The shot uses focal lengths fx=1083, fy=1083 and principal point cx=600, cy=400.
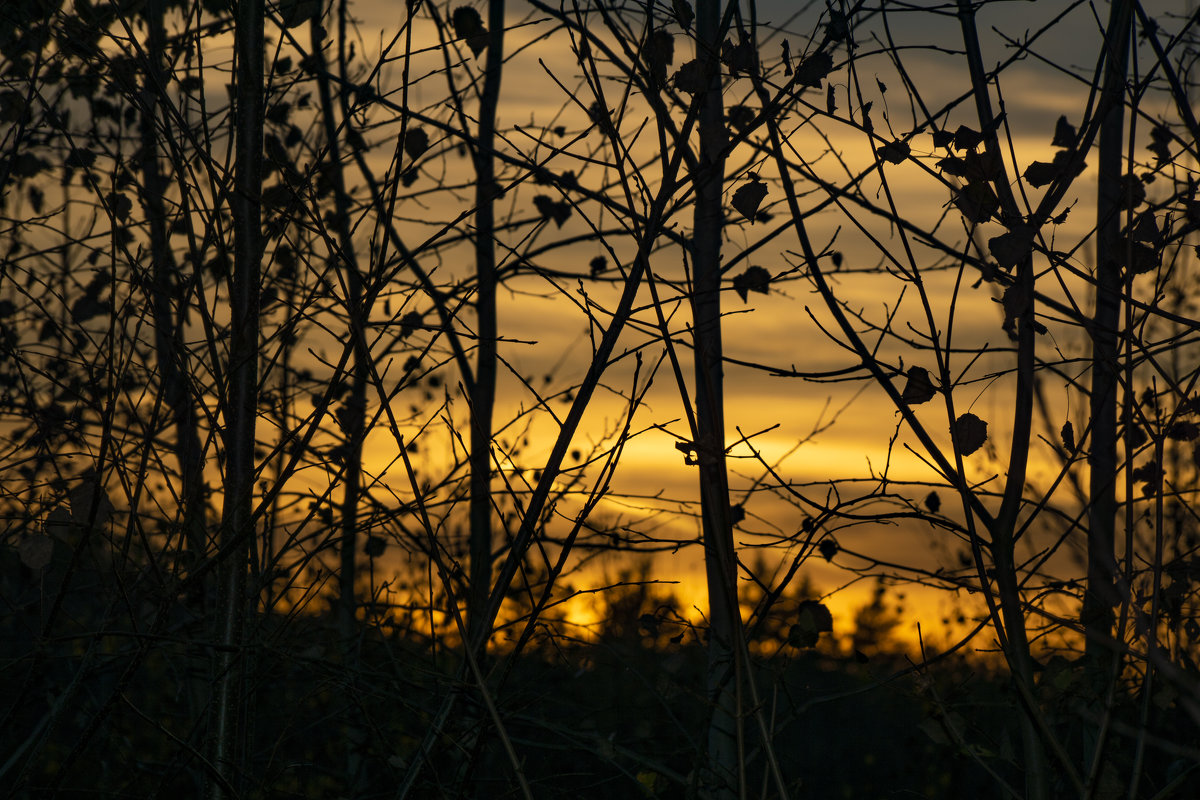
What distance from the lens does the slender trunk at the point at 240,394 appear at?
2.70m

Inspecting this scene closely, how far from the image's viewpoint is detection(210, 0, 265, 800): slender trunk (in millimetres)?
2695

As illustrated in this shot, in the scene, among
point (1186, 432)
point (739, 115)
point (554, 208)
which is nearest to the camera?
point (739, 115)

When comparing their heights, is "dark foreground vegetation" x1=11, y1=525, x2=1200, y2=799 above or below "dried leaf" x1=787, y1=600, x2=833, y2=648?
below

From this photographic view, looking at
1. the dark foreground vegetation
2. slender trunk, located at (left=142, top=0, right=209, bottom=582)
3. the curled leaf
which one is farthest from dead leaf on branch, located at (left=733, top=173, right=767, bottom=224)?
the curled leaf

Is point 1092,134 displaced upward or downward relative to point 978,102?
downward

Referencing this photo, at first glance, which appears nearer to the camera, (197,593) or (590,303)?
(590,303)

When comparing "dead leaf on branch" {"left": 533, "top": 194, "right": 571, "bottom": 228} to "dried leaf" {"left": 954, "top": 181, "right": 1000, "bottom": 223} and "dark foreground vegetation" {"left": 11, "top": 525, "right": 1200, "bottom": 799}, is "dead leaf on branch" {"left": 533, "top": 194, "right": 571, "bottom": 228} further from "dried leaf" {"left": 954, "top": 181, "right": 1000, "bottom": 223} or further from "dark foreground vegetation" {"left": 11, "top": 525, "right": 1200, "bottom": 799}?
"dried leaf" {"left": 954, "top": 181, "right": 1000, "bottom": 223}

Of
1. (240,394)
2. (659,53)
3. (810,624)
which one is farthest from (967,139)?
(240,394)

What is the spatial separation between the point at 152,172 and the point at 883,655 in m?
6.39

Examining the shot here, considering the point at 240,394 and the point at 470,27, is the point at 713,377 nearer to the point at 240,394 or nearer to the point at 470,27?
the point at 470,27

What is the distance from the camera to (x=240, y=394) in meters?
2.77

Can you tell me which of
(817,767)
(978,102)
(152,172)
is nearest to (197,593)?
(152,172)

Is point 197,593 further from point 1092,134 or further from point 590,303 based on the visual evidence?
point 1092,134

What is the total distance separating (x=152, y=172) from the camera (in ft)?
16.6
